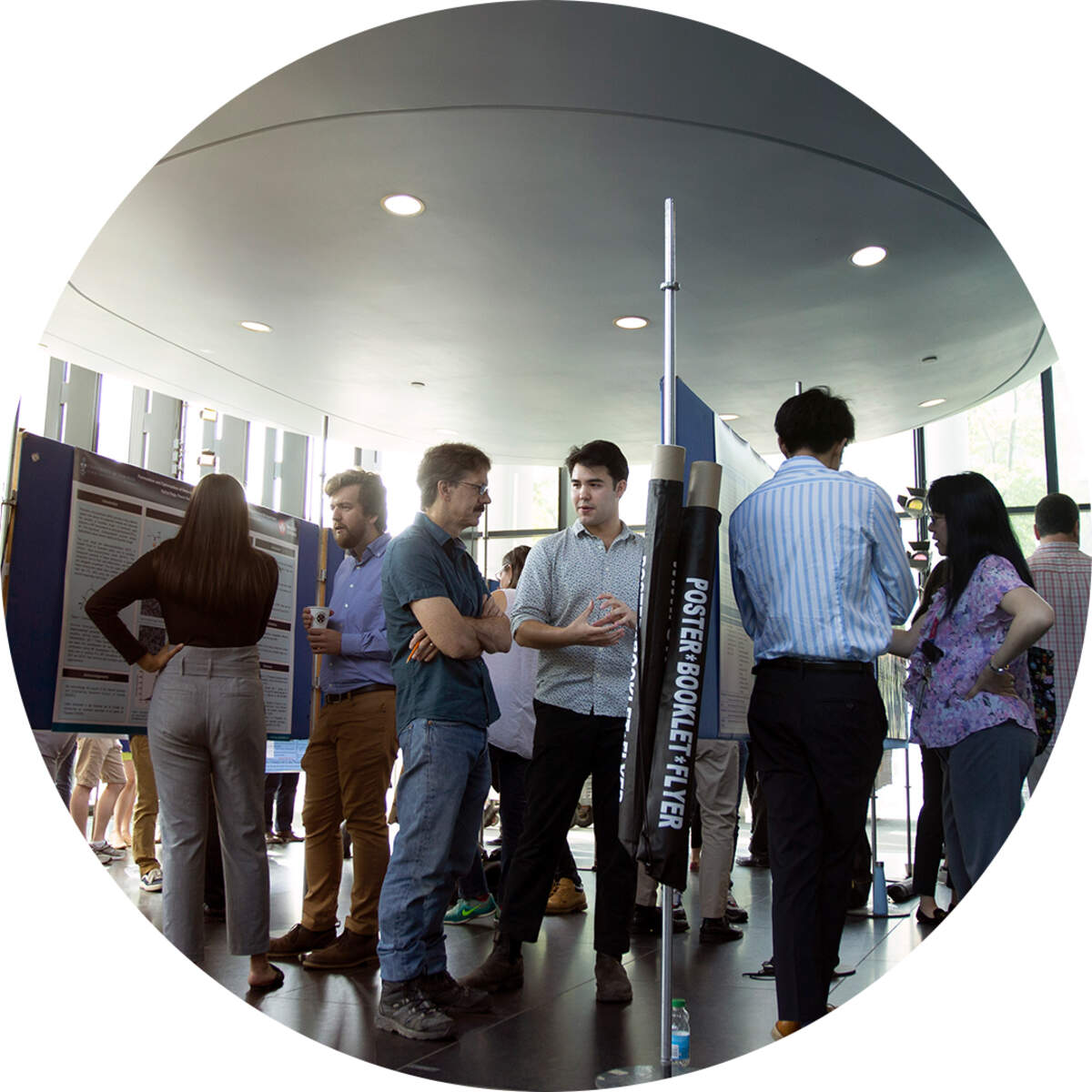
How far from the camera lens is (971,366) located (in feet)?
19.8

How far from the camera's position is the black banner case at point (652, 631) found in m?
2.06

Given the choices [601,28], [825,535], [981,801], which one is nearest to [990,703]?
[981,801]

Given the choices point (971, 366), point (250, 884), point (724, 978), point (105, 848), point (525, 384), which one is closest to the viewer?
point (250, 884)

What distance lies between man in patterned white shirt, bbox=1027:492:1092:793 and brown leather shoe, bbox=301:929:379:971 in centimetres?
223

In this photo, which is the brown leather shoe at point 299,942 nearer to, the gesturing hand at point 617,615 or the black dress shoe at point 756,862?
the gesturing hand at point 617,615

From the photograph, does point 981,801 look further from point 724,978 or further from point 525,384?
point 525,384

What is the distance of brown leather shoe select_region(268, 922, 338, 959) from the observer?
3.27 m

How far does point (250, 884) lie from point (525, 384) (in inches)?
166

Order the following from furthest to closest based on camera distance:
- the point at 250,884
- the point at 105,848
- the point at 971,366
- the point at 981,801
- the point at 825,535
Answer: the point at 971,366 → the point at 105,848 → the point at 250,884 → the point at 981,801 → the point at 825,535

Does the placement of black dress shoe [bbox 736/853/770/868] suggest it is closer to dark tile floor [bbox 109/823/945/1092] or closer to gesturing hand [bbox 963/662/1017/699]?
dark tile floor [bbox 109/823/945/1092]

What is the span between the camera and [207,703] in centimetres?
275

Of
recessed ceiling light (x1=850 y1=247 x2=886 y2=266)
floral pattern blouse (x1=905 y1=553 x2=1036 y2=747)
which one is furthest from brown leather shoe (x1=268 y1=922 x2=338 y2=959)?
recessed ceiling light (x1=850 y1=247 x2=886 y2=266)

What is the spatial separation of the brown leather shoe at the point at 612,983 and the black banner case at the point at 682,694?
2.86 ft

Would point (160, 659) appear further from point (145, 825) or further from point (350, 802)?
point (145, 825)
